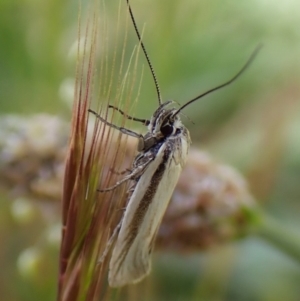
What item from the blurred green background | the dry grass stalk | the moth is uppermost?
the blurred green background

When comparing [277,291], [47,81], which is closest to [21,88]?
[47,81]

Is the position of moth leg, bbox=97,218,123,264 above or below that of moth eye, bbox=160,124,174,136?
below

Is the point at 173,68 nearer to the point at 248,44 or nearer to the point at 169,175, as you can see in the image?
the point at 248,44

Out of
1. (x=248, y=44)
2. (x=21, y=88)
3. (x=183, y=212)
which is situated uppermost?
Result: (x=248, y=44)

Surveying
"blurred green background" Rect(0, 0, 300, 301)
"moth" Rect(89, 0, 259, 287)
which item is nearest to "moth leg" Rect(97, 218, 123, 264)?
"moth" Rect(89, 0, 259, 287)

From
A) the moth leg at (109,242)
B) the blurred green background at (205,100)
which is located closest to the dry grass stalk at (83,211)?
the moth leg at (109,242)

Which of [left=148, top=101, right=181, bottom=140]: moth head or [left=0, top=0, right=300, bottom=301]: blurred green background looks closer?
[left=148, top=101, right=181, bottom=140]: moth head

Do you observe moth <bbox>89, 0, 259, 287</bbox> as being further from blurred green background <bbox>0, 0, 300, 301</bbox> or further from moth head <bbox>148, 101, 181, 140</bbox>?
blurred green background <bbox>0, 0, 300, 301</bbox>
